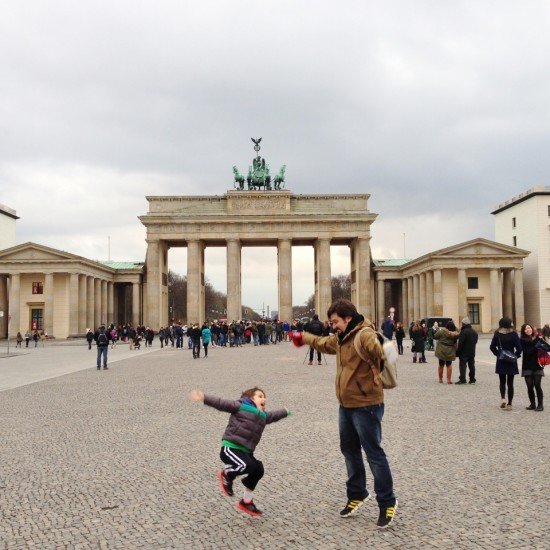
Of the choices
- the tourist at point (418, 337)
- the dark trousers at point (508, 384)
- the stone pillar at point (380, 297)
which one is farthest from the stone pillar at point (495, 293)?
the dark trousers at point (508, 384)

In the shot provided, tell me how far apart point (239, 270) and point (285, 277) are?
5428 millimetres

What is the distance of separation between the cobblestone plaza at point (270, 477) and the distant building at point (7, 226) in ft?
259

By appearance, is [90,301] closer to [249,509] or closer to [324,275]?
[324,275]

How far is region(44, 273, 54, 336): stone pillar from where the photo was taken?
6688cm

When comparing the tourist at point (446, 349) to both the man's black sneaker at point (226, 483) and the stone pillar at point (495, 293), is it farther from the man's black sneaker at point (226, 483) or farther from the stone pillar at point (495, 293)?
the stone pillar at point (495, 293)

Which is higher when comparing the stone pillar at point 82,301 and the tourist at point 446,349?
the stone pillar at point 82,301

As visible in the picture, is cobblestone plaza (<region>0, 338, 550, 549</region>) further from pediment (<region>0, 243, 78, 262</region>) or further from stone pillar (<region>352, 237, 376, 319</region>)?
stone pillar (<region>352, 237, 376, 319</region>)

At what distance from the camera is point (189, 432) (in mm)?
11453

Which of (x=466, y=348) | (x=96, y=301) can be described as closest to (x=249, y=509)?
(x=466, y=348)

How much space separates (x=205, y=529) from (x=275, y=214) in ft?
233

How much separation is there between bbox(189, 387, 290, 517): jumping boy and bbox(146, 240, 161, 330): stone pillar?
71023 millimetres

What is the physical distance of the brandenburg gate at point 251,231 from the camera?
76.6 metres

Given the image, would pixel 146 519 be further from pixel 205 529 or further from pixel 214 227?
pixel 214 227

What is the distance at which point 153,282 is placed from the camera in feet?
254
